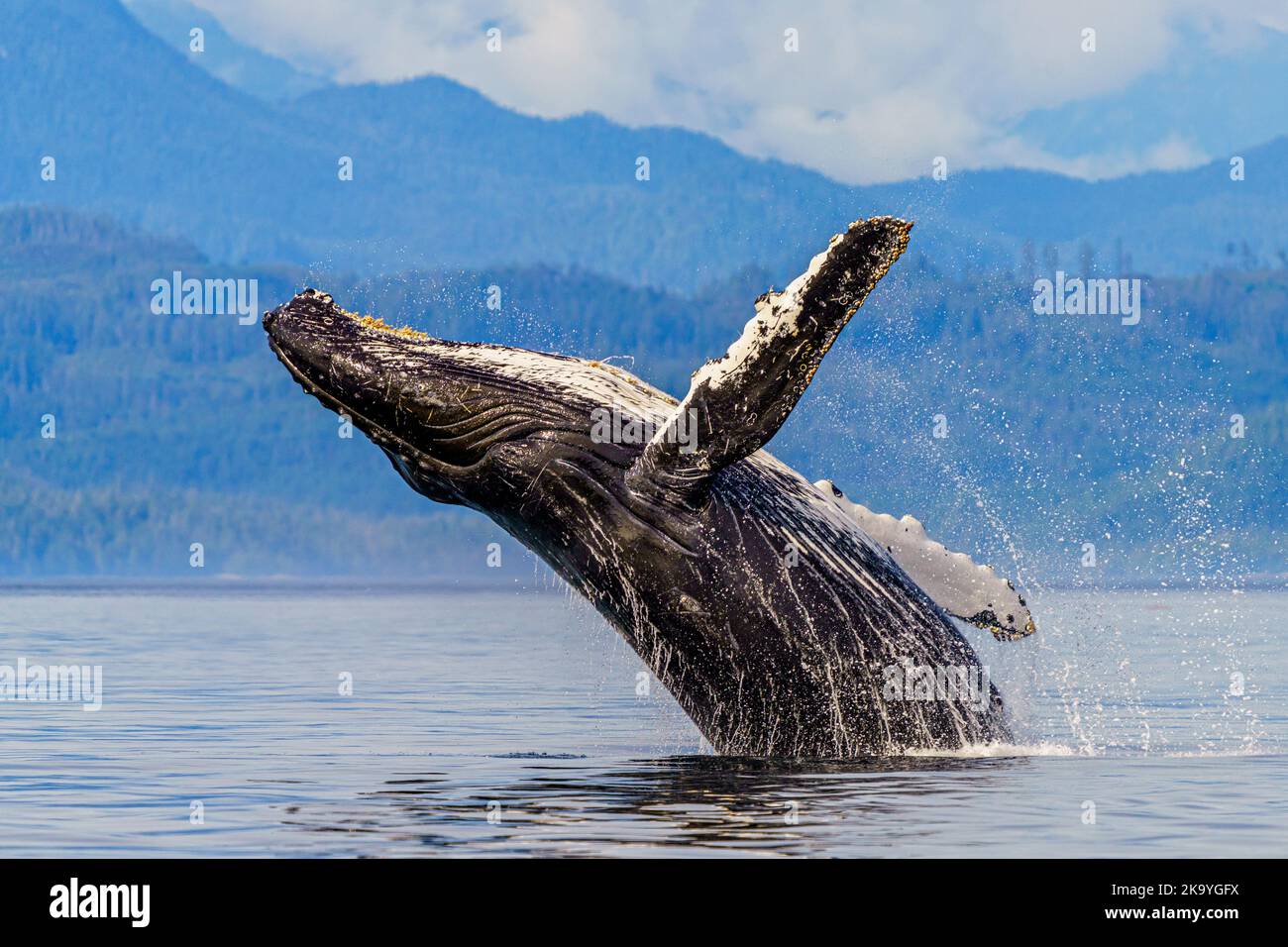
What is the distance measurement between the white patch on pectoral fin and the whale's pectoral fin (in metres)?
2.24

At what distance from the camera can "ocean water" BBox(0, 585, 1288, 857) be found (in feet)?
35.9

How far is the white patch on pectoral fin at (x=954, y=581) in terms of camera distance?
14570 mm

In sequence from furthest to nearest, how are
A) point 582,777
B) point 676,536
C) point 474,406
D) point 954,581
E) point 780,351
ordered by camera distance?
point 954,581 → point 582,777 → point 474,406 → point 676,536 → point 780,351

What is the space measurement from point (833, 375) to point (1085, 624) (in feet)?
456

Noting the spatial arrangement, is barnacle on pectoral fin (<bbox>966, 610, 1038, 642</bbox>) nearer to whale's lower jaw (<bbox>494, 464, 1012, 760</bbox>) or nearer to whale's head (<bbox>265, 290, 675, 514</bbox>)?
whale's lower jaw (<bbox>494, 464, 1012, 760</bbox>)

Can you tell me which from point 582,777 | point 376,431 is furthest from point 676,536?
point 376,431

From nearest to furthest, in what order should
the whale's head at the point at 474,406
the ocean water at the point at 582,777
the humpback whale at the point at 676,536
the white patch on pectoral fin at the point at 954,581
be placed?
1. the ocean water at the point at 582,777
2. the humpback whale at the point at 676,536
3. the whale's head at the point at 474,406
4. the white patch on pectoral fin at the point at 954,581

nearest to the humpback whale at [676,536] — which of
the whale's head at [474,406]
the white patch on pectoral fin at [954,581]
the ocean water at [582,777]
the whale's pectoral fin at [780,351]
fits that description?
the whale's head at [474,406]

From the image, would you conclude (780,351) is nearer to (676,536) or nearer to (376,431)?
(676,536)

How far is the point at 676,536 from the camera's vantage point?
13164 millimetres

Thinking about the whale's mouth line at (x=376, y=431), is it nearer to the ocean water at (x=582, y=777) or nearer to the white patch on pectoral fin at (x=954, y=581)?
the ocean water at (x=582, y=777)

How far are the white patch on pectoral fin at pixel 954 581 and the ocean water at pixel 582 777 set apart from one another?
78 cm

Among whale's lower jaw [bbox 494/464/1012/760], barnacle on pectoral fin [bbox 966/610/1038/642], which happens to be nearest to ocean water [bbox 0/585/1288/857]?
whale's lower jaw [bbox 494/464/1012/760]

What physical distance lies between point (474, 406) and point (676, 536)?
1.69 metres
